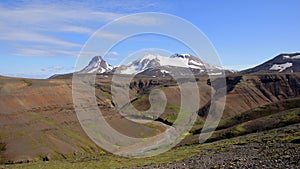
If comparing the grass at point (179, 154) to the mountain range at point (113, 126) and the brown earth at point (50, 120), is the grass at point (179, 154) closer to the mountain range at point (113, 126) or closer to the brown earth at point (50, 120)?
the mountain range at point (113, 126)

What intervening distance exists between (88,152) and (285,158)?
49.1 metres

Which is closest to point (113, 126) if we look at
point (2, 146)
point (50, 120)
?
point (50, 120)

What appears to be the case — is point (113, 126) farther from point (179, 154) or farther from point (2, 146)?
point (179, 154)

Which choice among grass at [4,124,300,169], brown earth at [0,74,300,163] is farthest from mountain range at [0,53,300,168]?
grass at [4,124,300,169]

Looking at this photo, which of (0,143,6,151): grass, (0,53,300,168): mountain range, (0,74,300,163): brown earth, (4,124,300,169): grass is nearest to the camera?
(4,124,300,169): grass

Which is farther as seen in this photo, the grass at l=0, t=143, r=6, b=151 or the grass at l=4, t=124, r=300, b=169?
the grass at l=0, t=143, r=6, b=151

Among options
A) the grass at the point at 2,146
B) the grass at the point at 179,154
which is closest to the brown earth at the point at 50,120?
the grass at the point at 2,146

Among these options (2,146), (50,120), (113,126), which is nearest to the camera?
(2,146)

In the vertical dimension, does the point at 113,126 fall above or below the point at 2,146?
below

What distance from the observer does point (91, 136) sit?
77.6 m

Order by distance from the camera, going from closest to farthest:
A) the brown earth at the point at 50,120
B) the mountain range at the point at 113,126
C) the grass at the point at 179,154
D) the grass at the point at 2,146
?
the grass at the point at 179,154 < the mountain range at the point at 113,126 < the grass at the point at 2,146 < the brown earth at the point at 50,120

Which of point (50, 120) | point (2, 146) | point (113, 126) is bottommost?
point (113, 126)

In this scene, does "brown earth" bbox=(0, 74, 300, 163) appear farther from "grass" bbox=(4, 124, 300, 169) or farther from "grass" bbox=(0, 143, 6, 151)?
"grass" bbox=(4, 124, 300, 169)

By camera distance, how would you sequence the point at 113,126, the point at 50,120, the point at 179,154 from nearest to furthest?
1. the point at 179,154
2. the point at 50,120
3. the point at 113,126
